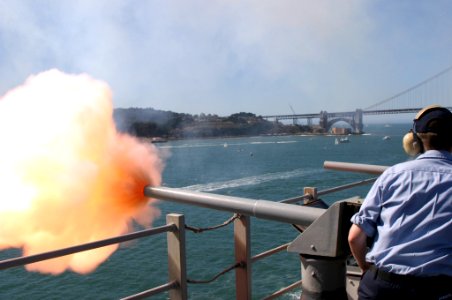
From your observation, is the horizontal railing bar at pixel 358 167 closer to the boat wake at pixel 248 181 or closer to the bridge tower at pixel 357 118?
the boat wake at pixel 248 181

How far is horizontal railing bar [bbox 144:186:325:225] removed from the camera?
334cm

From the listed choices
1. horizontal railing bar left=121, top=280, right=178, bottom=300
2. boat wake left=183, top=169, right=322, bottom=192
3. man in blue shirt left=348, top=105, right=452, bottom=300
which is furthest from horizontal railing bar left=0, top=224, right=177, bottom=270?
boat wake left=183, top=169, right=322, bottom=192

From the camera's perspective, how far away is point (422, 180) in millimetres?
2336

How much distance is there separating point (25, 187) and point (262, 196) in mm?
34699

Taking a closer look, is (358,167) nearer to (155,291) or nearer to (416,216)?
(155,291)

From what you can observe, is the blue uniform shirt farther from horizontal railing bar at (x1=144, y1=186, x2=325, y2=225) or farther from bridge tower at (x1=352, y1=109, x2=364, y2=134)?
bridge tower at (x1=352, y1=109, x2=364, y2=134)

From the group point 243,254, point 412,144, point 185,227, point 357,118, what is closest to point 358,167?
point 243,254

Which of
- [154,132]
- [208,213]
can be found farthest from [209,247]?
[208,213]

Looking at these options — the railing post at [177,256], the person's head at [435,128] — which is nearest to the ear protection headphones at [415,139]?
the person's head at [435,128]

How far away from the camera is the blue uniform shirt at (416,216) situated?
7.52 feet

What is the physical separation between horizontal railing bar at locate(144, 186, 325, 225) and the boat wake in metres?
36.5

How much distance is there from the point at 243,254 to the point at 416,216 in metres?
2.29

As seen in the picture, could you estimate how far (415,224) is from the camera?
2309 millimetres

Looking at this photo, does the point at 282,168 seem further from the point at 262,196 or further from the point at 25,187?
the point at 25,187
